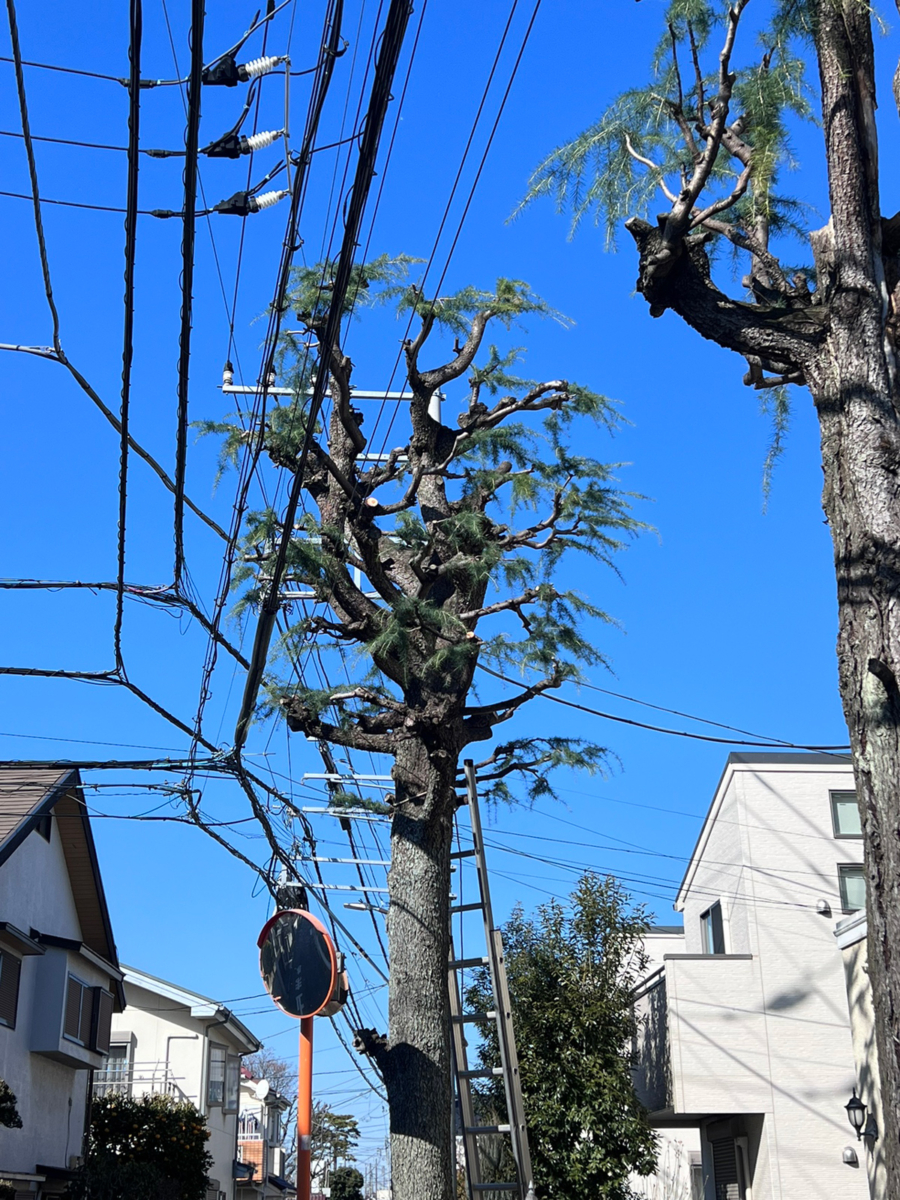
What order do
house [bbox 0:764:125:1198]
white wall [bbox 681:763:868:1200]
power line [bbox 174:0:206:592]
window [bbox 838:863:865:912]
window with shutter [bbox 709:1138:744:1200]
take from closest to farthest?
power line [bbox 174:0:206:592] < house [bbox 0:764:125:1198] < white wall [bbox 681:763:868:1200] < window with shutter [bbox 709:1138:744:1200] < window [bbox 838:863:865:912]

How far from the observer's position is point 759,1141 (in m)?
18.3

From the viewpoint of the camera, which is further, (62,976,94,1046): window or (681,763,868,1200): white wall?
→ (62,976,94,1046): window

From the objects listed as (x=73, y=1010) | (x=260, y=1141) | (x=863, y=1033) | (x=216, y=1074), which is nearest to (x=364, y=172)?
(x=863, y=1033)

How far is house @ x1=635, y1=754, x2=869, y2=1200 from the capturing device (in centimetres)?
1802

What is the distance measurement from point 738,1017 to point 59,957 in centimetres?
996

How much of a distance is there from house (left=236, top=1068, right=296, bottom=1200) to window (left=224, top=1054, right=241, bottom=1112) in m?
2.07

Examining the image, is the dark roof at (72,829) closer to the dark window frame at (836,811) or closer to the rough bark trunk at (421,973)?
the rough bark trunk at (421,973)

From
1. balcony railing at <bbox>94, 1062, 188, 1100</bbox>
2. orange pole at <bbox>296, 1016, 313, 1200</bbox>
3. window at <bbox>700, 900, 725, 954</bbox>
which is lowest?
orange pole at <bbox>296, 1016, 313, 1200</bbox>

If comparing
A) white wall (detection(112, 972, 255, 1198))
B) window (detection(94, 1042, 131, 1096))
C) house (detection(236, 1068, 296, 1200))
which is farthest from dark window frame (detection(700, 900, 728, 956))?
house (detection(236, 1068, 296, 1200))

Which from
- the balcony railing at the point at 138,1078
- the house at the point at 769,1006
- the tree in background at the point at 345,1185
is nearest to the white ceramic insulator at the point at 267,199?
the house at the point at 769,1006

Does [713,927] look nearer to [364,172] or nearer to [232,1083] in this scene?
[232,1083]

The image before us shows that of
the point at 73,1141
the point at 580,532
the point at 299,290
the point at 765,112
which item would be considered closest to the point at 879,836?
the point at 765,112

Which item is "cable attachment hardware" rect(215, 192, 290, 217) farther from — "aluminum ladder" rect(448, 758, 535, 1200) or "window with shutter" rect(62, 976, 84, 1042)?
"window with shutter" rect(62, 976, 84, 1042)

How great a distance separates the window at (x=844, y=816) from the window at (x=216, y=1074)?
1819cm
